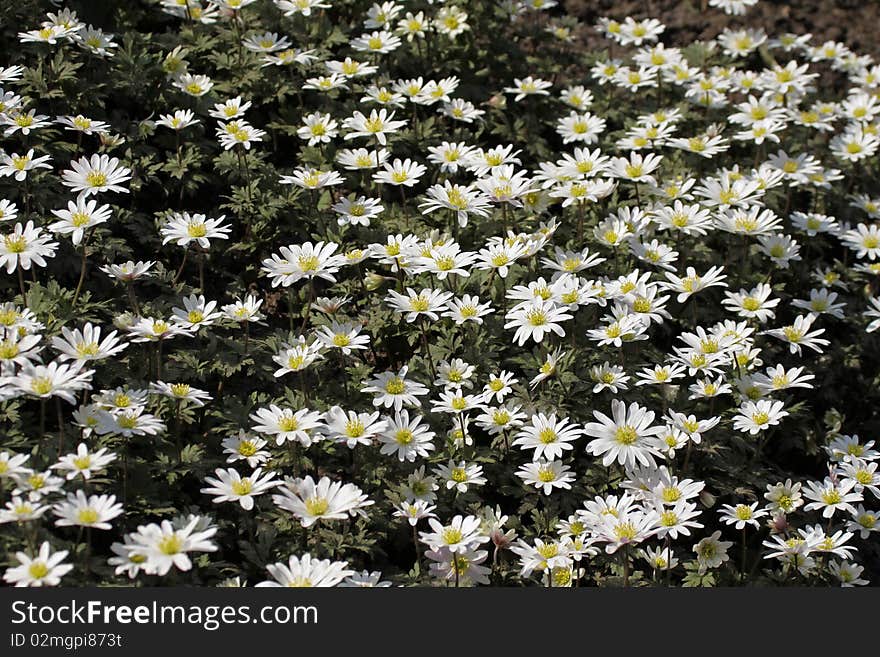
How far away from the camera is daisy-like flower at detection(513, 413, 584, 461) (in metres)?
4.13

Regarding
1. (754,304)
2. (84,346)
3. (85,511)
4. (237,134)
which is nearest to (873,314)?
(754,304)

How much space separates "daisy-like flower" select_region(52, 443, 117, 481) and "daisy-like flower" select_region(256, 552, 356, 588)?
0.66 meters

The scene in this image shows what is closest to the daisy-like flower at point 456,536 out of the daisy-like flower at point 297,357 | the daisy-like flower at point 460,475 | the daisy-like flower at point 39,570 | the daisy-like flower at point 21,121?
the daisy-like flower at point 460,475

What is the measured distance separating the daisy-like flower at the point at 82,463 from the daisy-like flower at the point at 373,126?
2.26 meters

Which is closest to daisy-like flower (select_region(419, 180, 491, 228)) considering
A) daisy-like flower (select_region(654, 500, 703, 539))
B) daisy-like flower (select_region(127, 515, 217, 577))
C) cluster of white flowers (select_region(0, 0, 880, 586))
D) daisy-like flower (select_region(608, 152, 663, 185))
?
cluster of white flowers (select_region(0, 0, 880, 586))

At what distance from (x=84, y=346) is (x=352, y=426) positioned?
3.42 ft

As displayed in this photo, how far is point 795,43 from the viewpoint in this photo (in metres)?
6.98

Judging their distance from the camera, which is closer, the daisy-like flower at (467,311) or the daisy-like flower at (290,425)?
the daisy-like flower at (290,425)

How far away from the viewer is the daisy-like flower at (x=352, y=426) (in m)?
4.05

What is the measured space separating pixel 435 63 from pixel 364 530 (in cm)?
317

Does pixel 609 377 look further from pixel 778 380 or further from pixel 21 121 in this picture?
pixel 21 121

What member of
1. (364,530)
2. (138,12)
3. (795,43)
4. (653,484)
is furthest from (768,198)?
(138,12)

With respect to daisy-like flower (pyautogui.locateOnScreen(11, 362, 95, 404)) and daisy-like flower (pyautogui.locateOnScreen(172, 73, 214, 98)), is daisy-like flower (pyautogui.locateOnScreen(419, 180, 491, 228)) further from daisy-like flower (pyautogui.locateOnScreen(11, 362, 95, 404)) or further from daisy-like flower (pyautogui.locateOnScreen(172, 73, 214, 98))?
daisy-like flower (pyautogui.locateOnScreen(11, 362, 95, 404))

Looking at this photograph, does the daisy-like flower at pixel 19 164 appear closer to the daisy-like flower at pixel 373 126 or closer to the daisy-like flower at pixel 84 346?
the daisy-like flower at pixel 84 346
